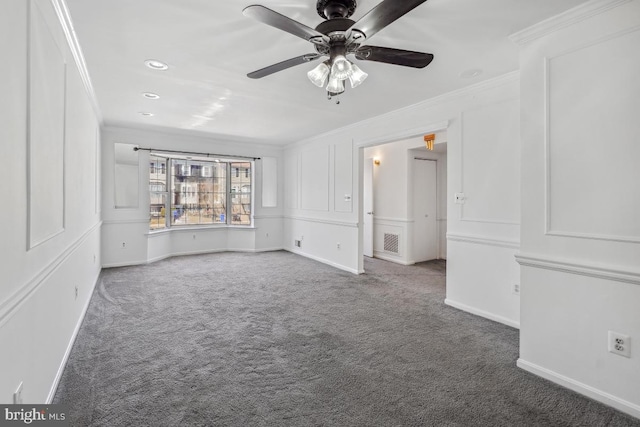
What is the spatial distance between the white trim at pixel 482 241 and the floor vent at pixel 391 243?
2576 millimetres

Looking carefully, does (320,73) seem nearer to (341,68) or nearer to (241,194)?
(341,68)

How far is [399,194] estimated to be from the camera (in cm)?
631

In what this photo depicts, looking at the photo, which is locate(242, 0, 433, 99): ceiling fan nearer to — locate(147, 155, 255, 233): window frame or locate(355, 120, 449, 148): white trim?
locate(355, 120, 449, 148): white trim

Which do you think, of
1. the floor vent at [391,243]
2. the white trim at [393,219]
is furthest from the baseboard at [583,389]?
the floor vent at [391,243]

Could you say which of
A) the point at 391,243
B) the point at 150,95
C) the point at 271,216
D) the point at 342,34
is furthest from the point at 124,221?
the point at 342,34

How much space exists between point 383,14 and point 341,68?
0.42 meters

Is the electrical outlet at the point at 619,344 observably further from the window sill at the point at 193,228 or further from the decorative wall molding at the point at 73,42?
the window sill at the point at 193,228

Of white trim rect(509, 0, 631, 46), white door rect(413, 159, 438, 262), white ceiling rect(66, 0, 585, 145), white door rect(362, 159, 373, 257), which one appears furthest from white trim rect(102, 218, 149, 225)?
white trim rect(509, 0, 631, 46)

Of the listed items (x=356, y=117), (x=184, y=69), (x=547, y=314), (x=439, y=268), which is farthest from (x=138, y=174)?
(x=547, y=314)

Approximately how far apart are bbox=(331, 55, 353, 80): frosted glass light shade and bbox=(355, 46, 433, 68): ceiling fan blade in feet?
0.40

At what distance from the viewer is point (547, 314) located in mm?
2266

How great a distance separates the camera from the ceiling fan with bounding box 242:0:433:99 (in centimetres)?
161

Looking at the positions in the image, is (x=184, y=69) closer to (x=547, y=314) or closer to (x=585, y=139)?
(x=585, y=139)

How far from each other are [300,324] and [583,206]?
248 centimetres
